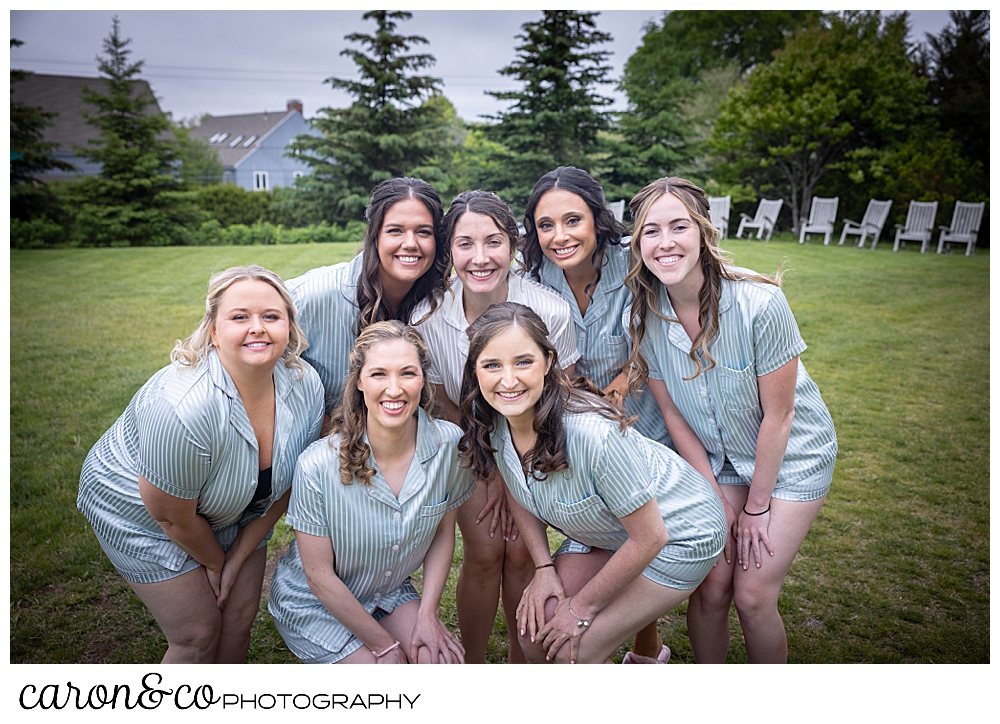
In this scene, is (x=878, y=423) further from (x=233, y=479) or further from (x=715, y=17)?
(x=715, y=17)

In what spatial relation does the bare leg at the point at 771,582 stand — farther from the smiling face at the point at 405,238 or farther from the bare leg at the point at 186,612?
the bare leg at the point at 186,612

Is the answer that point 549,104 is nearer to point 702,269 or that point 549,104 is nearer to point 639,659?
point 702,269

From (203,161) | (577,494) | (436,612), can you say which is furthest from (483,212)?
(203,161)

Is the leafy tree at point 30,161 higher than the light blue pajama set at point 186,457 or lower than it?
higher

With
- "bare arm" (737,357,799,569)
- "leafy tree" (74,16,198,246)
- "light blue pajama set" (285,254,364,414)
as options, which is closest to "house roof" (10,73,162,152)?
"leafy tree" (74,16,198,246)

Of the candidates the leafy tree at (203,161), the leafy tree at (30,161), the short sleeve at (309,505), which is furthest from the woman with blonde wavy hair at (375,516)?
the leafy tree at (203,161)

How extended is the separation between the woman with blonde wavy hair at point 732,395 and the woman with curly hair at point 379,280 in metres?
0.75

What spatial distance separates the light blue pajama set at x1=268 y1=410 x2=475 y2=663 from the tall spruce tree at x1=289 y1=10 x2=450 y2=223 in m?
14.3

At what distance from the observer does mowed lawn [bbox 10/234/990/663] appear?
313cm

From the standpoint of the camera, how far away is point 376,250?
2.63m

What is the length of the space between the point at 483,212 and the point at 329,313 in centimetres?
70

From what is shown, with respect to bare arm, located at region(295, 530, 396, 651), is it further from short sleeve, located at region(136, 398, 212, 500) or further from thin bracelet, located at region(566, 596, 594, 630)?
thin bracelet, located at region(566, 596, 594, 630)

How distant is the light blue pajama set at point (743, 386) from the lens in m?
2.32

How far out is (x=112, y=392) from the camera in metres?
6.28
